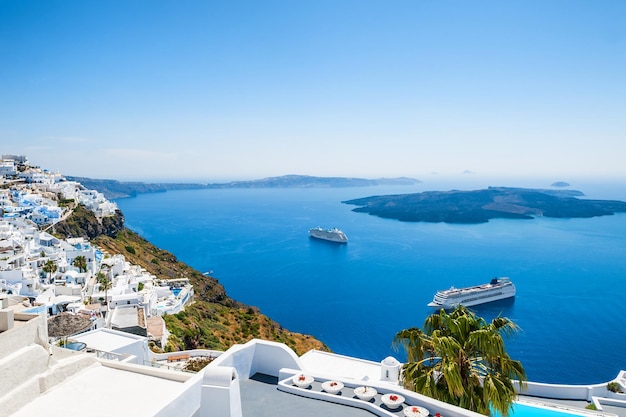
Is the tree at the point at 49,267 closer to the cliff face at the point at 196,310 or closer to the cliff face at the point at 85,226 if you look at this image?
the cliff face at the point at 196,310

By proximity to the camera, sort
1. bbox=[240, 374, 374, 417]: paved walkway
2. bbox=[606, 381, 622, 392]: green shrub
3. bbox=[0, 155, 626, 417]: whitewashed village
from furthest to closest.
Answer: bbox=[606, 381, 622, 392]: green shrub
bbox=[240, 374, 374, 417]: paved walkway
bbox=[0, 155, 626, 417]: whitewashed village

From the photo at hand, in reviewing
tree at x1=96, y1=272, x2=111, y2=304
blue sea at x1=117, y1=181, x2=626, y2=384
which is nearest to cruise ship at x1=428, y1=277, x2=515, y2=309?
blue sea at x1=117, y1=181, x2=626, y2=384

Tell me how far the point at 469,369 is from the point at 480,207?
378ft

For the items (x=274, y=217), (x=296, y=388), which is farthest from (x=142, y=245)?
A: (x=274, y=217)

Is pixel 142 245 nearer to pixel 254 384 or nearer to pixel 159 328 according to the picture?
pixel 159 328

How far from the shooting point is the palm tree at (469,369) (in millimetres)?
5242

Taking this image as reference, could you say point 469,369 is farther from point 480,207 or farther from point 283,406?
point 480,207

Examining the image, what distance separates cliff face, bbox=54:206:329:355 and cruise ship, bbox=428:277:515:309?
16.7 meters

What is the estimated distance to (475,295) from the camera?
41.4m

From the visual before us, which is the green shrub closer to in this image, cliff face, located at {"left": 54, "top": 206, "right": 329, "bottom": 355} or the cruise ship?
cliff face, located at {"left": 54, "top": 206, "right": 329, "bottom": 355}

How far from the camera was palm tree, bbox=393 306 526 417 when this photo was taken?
5242 mm

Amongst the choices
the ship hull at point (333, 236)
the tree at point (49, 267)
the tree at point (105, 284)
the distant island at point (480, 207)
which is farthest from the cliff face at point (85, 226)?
the distant island at point (480, 207)

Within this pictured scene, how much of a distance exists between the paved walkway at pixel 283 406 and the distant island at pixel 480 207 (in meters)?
94.4

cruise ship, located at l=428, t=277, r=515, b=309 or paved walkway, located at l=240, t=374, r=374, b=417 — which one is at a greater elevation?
paved walkway, located at l=240, t=374, r=374, b=417
